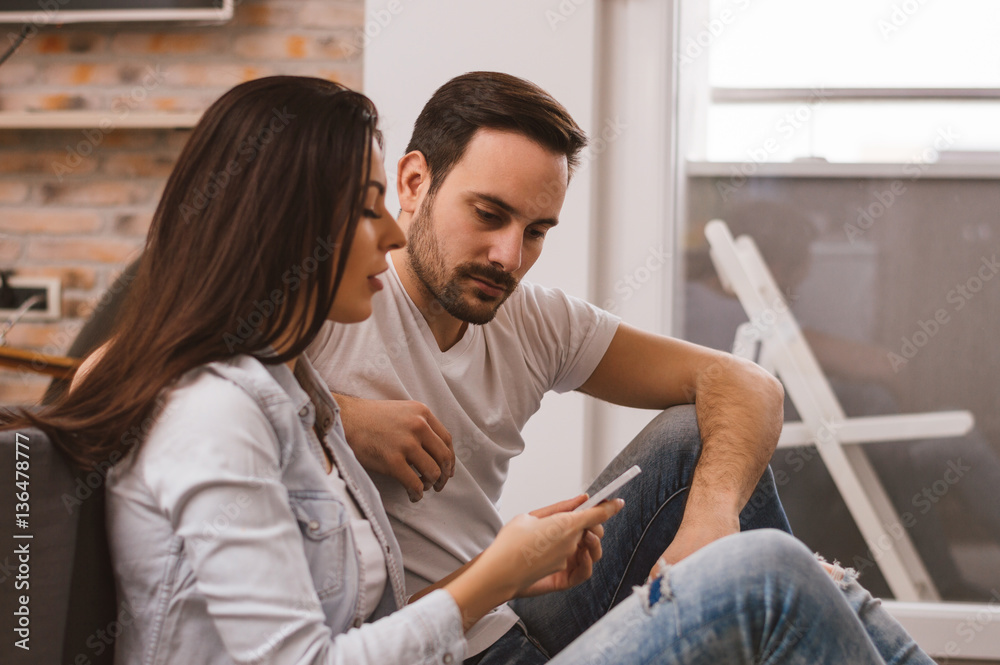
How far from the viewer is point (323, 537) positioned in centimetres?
78

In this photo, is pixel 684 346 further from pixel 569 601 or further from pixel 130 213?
pixel 130 213

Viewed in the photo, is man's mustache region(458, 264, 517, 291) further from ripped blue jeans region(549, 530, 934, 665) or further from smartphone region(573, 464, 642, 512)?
ripped blue jeans region(549, 530, 934, 665)

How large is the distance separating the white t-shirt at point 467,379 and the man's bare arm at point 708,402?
48mm

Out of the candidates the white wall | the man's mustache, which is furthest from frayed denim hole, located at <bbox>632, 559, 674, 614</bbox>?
the white wall

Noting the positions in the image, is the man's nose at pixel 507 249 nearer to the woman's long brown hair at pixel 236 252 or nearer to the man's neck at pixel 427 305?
the man's neck at pixel 427 305

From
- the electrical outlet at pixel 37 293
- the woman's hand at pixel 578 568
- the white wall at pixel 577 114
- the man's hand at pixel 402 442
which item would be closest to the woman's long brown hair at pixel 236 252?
the man's hand at pixel 402 442

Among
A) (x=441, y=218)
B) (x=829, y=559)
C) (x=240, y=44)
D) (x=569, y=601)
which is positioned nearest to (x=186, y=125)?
(x=240, y=44)

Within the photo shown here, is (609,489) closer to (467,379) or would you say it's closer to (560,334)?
(467,379)

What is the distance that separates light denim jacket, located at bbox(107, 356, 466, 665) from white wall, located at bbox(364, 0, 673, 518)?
991mm

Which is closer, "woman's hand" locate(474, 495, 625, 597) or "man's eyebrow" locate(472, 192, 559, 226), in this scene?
"woman's hand" locate(474, 495, 625, 597)

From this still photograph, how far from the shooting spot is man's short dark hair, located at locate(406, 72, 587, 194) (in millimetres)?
1204

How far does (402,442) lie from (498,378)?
27 centimetres

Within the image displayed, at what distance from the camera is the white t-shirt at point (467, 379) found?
3.65ft

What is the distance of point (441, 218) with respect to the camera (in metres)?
1.21
